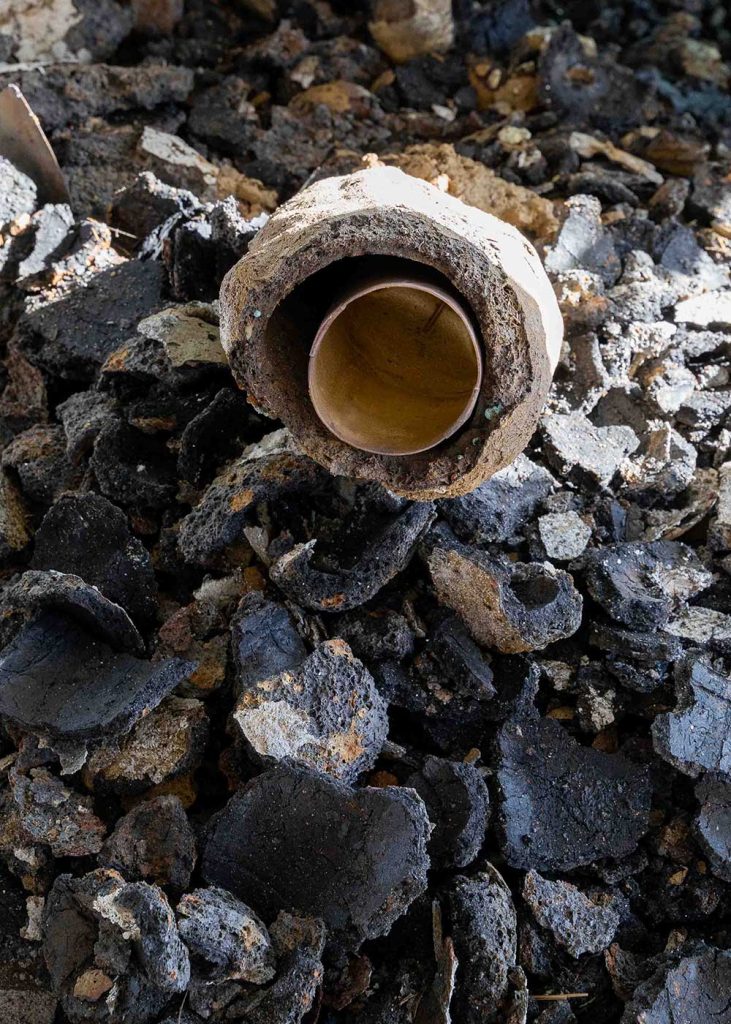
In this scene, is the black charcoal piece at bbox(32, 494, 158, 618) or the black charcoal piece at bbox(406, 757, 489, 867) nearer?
the black charcoal piece at bbox(406, 757, 489, 867)

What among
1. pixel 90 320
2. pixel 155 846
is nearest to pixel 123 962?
pixel 155 846

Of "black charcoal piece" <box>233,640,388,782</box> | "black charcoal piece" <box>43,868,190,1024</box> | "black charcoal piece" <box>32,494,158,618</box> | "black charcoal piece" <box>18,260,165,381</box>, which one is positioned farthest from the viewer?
"black charcoal piece" <box>18,260,165,381</box>

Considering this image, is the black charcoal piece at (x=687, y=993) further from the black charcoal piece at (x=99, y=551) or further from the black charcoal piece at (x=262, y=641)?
the black charcoal piece at (x=99, y=551)

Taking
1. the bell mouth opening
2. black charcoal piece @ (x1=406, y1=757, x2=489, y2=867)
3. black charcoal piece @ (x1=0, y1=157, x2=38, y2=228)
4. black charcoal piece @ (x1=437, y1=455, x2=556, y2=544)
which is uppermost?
black charcoal piece @ (x1=0, y1=157, x2=38, y2=228)

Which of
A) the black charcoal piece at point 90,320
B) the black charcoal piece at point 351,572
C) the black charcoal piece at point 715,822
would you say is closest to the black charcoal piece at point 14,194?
the black charcoal piece at point 90,320

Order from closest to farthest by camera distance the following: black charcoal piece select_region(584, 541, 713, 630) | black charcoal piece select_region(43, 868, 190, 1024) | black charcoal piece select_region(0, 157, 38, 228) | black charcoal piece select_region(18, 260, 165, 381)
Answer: black charcoal piece select_region(43, 868, 190, 1024) < black charcoal piece select_region(584, 541, 713, 630) < black charcoal piece select_region(18, 260, 165, 381) < black charcoal piece select_region(0, 157, 38, 228)

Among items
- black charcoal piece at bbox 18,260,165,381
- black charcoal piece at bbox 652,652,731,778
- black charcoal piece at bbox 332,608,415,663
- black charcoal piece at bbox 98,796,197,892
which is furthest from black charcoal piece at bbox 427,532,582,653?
black charcoal piece at bbox 18,260,165,381

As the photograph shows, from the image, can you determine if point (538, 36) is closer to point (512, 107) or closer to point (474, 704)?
point (512, 107)

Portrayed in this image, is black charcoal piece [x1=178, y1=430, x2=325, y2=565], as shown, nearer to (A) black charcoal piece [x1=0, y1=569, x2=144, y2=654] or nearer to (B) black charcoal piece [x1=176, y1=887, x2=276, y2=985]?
(A) black charcoal piece [x1=0, y1=569, x2=144, y2=654]
